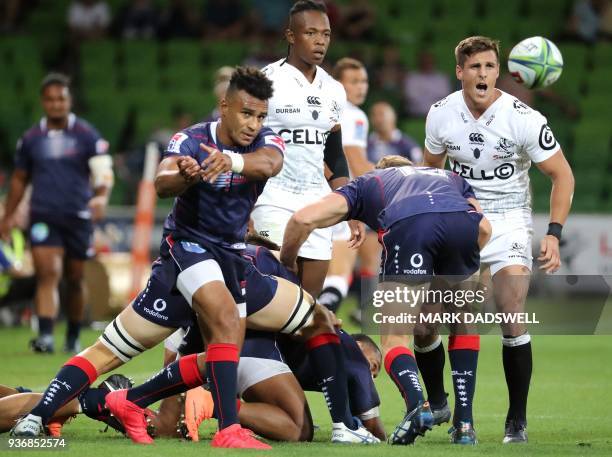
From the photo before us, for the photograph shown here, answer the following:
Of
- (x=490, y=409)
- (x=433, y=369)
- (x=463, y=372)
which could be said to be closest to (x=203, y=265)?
(x=463, y=372)

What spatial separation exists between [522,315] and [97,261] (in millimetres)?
7874

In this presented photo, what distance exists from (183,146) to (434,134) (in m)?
1.84

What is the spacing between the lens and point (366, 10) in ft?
64.5

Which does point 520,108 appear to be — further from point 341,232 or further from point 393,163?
point 341,232

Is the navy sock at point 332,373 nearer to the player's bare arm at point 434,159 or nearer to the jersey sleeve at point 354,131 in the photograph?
the player's bare arm at point 434,159

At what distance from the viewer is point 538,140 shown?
7066mm

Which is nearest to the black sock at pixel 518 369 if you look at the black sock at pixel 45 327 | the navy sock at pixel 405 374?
the navy sock at pixel 405 374

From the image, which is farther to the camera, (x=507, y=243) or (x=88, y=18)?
(x=88, y=18)

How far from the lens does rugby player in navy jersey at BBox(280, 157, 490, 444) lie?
636 centimetres

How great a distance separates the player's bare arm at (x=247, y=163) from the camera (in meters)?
5.87

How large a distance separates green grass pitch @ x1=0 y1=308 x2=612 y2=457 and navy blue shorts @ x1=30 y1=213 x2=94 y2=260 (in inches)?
40.5

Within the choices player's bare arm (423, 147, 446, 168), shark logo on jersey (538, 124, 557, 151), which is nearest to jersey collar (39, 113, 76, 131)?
player's bare arm (423, 147, 446, 168)

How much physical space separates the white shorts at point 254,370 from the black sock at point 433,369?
1048 mm

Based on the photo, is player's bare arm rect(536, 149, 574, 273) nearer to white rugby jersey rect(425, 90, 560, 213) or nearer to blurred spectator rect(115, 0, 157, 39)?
white rugby jersey rect(425, 90, 560, 213)
